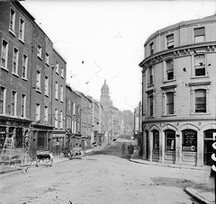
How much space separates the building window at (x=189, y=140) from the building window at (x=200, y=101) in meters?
2.06

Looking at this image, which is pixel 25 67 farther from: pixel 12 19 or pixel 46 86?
pixel 46 86

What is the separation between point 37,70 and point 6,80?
6.93m

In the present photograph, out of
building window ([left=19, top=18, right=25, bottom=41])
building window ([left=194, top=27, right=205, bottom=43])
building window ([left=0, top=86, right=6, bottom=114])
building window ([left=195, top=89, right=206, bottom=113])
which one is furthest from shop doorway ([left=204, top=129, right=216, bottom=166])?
building window ([left=19, top=18, right=25, bottom=41])

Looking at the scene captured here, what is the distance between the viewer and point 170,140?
25281 mm

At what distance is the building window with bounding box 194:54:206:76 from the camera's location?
23656mm

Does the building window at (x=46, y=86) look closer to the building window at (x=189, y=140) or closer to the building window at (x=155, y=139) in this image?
the building window at (x=155, y=139)

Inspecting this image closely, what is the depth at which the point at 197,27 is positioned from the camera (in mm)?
24328

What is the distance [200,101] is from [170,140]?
186 inches

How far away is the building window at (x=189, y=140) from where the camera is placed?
23516 mm

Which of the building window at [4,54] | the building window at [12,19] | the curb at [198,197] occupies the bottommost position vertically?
the curb at [198,197]

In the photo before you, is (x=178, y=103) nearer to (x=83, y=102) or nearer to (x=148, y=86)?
(x=148, y=86)

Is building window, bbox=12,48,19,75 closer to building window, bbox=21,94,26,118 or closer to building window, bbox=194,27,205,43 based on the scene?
building window, bbox=21,94,26,118

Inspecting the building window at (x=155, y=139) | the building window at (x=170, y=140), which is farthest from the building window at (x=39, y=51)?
the building window at (x=170, y=140)

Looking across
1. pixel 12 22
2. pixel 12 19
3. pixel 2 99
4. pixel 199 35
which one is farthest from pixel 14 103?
pixel 199 35
